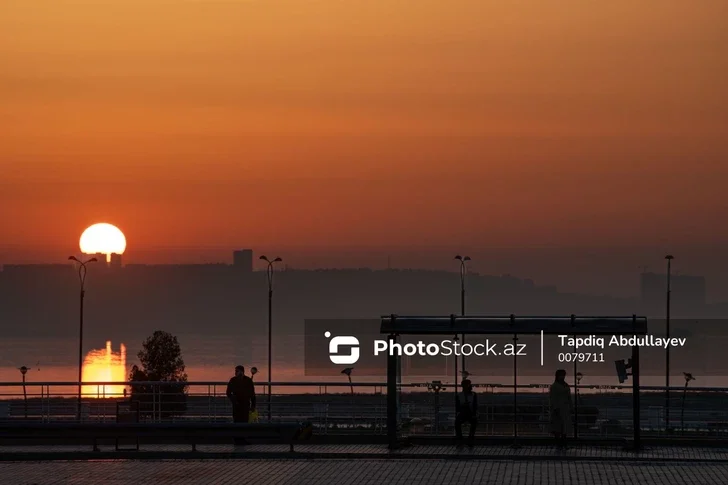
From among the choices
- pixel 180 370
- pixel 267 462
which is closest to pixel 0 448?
pixel 267 462

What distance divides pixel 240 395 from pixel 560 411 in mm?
5898

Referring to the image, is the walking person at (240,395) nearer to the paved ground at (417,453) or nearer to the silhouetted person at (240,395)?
the silhouetted person at (240,395)

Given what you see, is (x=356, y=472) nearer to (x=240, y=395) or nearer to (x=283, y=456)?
(x=283, y=456)

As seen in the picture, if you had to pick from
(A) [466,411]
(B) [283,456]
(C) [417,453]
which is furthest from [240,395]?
(A) [466,411]

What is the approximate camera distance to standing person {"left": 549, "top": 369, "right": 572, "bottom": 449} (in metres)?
23.8

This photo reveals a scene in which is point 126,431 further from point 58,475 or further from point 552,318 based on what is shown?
point 552,318

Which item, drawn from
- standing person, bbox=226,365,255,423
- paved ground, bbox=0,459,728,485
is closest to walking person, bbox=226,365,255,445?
standing person, bbox=226,365,255,423

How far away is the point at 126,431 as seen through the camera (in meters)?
23.1

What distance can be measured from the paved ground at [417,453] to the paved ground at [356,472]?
0.52m

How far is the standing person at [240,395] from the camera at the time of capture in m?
25.0

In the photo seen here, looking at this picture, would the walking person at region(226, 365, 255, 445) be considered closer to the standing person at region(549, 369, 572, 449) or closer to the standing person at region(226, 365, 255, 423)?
the standing person at region(226, 365, 255, 423)

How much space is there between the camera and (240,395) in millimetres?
25031

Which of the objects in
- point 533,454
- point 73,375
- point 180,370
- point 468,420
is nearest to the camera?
point 533,454

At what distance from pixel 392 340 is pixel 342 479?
14.6 feet
